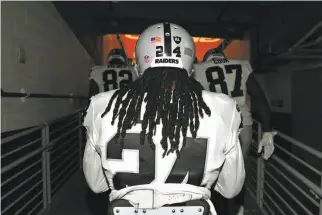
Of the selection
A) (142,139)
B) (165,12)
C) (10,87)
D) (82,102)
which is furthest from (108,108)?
(165,12)

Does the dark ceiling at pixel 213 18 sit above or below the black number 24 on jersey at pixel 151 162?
above

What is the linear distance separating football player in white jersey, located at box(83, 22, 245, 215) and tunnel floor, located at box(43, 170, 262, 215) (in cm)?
177

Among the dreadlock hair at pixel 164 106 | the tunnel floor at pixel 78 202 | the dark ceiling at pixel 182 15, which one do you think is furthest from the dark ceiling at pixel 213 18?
the dreadlock hair at pixel 164 106

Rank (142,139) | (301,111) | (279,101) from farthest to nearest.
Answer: (279,101) < (301,111) < (142,139)

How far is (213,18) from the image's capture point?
237 inches

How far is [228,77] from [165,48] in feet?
4.43

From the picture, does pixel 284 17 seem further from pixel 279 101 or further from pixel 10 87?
pixel 10 87

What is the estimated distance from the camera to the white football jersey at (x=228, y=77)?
2.55 metres

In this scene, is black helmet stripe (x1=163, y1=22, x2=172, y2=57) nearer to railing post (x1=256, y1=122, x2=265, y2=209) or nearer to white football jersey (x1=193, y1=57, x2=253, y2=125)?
white football jersey (x1=193, y1=57, x2=253, y2=125)

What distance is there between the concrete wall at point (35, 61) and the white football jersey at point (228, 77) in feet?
4.57

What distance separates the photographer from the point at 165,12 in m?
5.64

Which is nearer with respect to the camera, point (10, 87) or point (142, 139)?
point (142, 139)

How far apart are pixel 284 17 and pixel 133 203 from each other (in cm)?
503

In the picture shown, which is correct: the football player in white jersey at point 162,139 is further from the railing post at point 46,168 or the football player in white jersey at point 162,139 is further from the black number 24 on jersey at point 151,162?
the railing post at point 46,168
